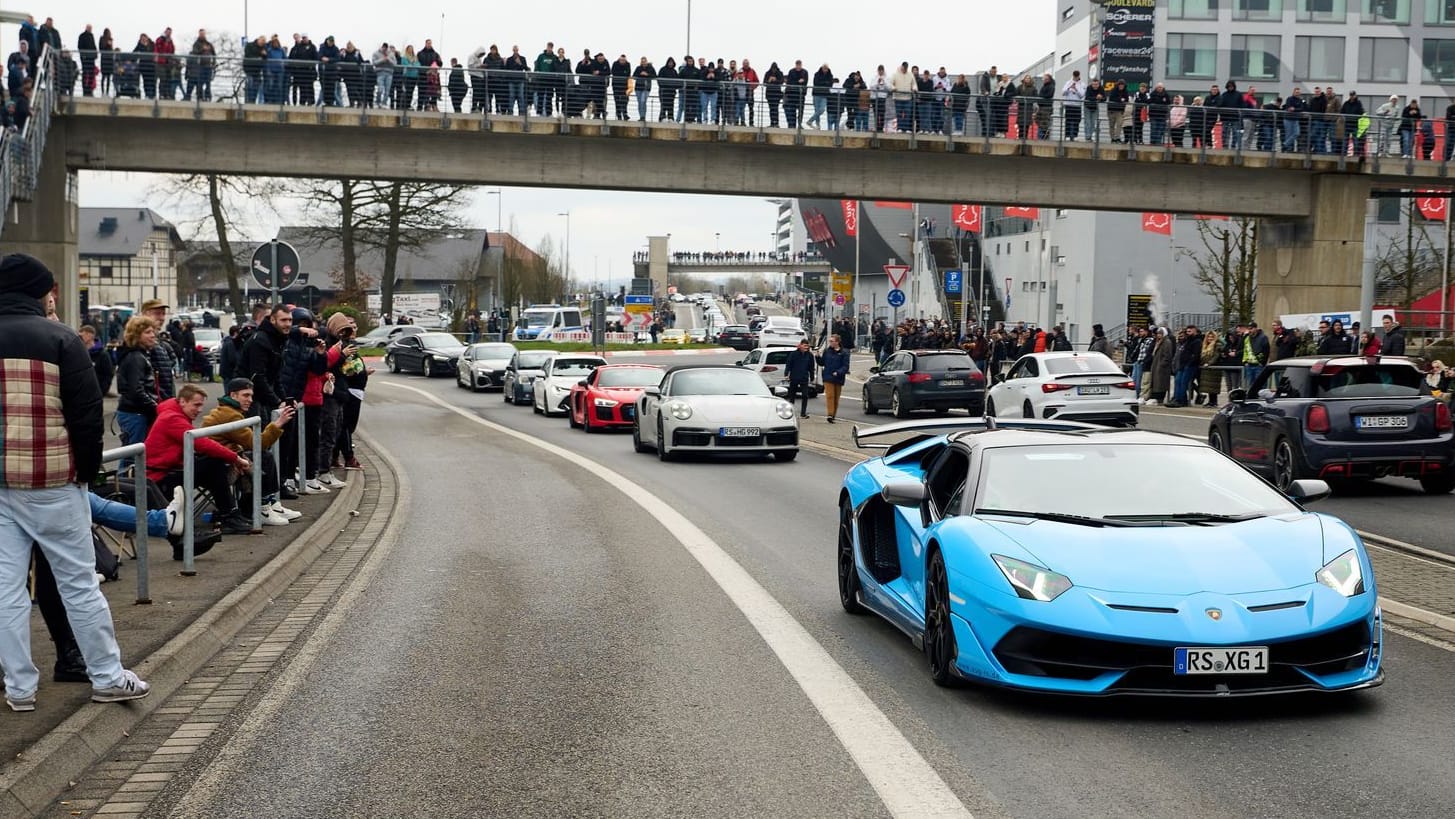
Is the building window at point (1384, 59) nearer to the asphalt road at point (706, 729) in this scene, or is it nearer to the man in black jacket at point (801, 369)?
the man in black jacket at point (801, 369)

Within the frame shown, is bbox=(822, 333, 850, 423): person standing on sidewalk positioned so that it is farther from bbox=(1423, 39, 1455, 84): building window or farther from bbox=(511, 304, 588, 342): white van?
bbox=(1423, 39, 1455, 84): building window

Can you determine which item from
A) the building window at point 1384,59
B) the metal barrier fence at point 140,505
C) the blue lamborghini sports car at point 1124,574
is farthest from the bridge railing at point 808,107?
the building window at point 1384,59

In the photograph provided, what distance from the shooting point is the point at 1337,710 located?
665 centimetres

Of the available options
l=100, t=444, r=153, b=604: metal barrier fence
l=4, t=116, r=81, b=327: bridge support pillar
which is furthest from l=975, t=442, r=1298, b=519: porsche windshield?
l=4, t=116, r=81, b=327: bridge support pillar

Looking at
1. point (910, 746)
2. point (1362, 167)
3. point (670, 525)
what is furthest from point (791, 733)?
point (1362, 167)

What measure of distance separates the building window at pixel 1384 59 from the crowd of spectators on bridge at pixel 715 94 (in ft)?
117

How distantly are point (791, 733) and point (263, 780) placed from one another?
200 centimetres

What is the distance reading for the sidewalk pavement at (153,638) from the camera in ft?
18.7

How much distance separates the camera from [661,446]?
22109 mm

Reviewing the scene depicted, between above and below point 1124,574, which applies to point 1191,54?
above

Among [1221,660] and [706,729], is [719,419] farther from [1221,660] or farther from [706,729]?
[1221,660]

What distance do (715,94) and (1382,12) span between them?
48.7 meters

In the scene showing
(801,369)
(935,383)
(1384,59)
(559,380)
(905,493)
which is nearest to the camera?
(905,493)

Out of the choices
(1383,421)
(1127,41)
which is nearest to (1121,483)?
(1383,421)
